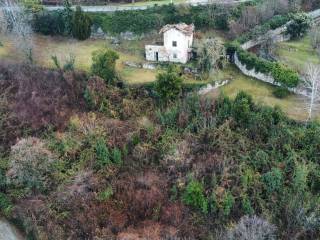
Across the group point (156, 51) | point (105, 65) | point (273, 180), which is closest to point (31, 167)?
point (105, 65)

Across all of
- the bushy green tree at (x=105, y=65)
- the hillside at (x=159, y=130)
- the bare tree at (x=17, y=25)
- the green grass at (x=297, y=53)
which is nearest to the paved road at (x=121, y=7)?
the hillside at (x=159, y=130)

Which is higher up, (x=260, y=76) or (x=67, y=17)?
(x=67, y=17)

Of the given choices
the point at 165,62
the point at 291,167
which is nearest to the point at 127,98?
the point at 165,62

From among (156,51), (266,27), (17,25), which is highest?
(17,25)

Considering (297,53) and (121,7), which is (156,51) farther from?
(297,53)

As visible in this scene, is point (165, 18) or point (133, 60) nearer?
point (133, 60)

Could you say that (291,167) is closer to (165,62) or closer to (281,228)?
(281,228)

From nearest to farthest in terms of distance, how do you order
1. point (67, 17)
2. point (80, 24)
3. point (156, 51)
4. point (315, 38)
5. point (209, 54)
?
point (209, 54) → point (156, 51) → point (315, 38) → point (80, 24) → point (67, 17)
